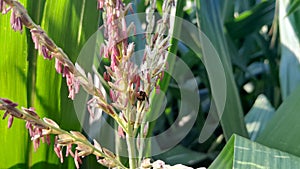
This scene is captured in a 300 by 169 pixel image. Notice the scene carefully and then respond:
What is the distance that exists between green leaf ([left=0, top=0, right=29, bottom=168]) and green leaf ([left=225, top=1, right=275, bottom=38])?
60 centimetres

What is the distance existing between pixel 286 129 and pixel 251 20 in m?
0.57

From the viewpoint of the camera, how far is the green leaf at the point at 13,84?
22.4 inches

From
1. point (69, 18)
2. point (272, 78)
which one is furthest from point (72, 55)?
point (272, 78)

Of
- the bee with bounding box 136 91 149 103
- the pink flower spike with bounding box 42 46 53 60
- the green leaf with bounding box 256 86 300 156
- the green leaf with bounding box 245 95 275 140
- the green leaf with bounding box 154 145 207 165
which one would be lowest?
the green leaf with bounding box 154 145 207 165

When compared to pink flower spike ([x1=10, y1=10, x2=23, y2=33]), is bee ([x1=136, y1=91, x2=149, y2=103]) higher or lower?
lower

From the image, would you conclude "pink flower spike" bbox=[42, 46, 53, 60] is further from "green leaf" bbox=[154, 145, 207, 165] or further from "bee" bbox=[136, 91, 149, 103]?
"green leaf" bbox=[154, 145, 207, 165]

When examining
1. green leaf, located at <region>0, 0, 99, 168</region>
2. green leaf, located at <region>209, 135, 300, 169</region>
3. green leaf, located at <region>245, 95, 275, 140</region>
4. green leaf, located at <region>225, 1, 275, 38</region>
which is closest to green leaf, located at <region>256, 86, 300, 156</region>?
green leaf, located at <region>209, 135, 300, 169</region>

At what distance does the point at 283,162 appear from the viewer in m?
0.41

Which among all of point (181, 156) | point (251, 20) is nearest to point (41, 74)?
point (181, 156)

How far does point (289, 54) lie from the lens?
899 millimetres

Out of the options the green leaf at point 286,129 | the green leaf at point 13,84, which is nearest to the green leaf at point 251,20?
the green leaf at point 286,129

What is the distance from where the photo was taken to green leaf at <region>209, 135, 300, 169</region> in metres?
0.40

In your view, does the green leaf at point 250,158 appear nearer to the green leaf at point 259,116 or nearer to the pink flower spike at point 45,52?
the pink flower spike at point 45,52

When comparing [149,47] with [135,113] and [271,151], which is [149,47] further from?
[271,151]
